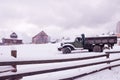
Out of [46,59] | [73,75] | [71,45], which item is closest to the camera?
[46,59]

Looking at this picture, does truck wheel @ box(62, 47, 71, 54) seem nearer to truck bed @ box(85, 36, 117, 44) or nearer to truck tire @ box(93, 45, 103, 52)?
truck bed @ box(85, 36, 117, 44)

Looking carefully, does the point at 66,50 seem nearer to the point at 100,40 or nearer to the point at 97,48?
the point at 97,48

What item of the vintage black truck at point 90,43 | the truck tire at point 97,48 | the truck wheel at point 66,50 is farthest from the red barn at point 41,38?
the truck wheel at point 66,50

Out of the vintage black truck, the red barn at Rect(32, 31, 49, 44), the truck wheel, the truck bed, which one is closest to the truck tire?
the vintage black truck

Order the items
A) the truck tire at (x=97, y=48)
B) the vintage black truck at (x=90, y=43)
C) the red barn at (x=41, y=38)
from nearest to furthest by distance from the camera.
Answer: the truck tire at (x=97, y=48) < the vintage black truck at (x=90, y=43) < the red barn at (x=41, y=38)

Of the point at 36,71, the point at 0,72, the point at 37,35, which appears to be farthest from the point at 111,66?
the point at 37,35

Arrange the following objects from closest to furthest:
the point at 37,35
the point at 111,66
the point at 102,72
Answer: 1. the point at 102,72
2. the point at 111,66
3. the point at 37,35

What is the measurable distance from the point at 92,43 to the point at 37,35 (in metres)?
82.2

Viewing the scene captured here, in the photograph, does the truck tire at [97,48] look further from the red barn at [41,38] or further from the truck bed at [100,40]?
the red barn at [41,38]

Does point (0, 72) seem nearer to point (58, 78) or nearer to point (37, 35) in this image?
point (58, 78)

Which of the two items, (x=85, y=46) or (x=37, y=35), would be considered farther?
(x=37, y=35)

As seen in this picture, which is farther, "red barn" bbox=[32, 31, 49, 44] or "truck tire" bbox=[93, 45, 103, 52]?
"red barn" bbox=[32, 31, 49, 44]

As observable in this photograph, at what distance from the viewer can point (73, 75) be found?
8.65 metres

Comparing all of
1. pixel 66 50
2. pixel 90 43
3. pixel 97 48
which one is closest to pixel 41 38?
pixel 90 43
